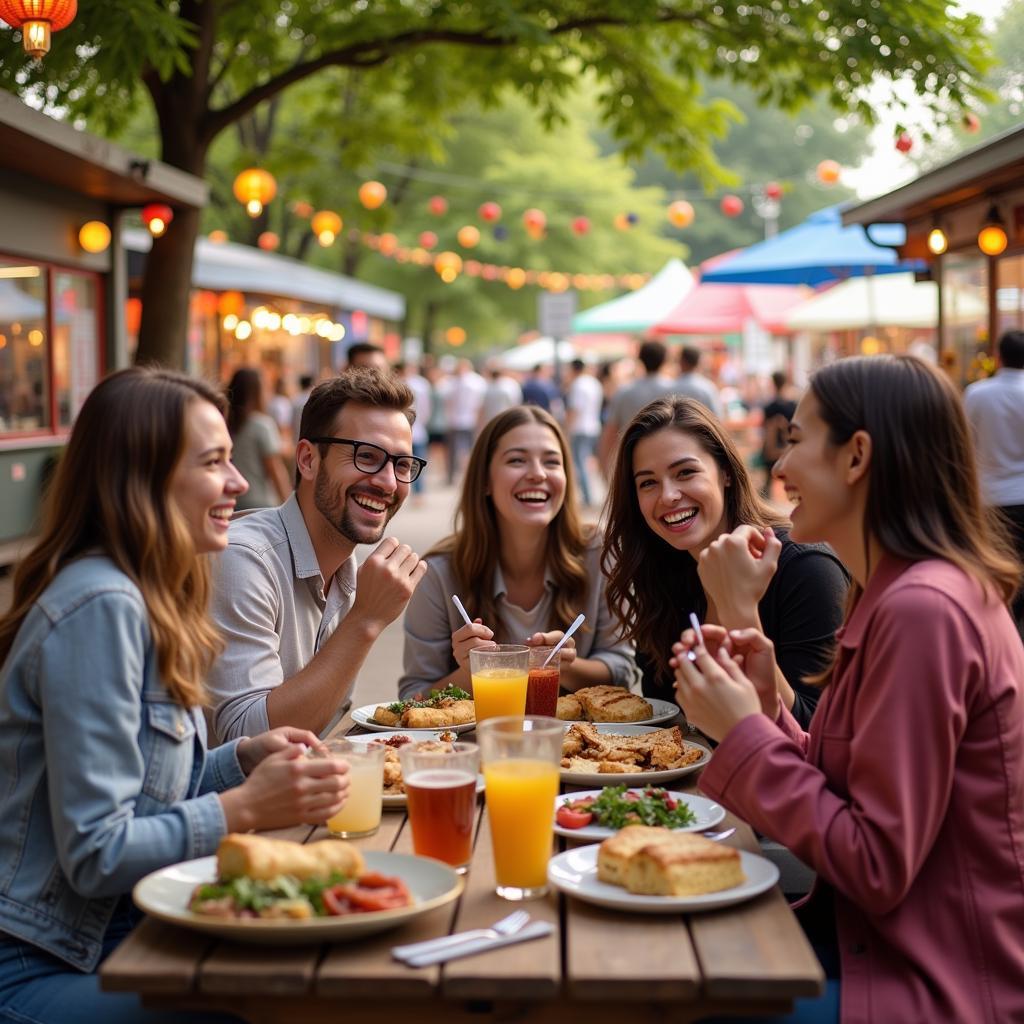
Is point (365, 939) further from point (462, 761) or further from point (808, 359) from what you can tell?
point (808, 359)

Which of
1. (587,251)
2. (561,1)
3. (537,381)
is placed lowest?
(537,381)

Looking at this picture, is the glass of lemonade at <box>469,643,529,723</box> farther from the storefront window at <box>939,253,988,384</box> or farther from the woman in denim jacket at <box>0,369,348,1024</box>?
the storefront window at <box>939,253,988,384</box>

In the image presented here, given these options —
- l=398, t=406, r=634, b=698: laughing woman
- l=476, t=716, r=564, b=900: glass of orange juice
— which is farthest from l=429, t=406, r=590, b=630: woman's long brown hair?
l=476, t=716, r=564, b=900: glass of orange juice

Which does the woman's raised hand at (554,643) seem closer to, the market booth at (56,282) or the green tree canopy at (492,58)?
the green tree canopy at (492,58)

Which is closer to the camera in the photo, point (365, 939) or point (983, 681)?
point (365, 939)

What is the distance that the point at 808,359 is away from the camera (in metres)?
34.9

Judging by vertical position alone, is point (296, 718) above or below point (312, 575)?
below

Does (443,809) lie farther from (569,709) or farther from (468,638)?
(468,638)

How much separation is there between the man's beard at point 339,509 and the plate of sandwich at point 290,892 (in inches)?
62.0

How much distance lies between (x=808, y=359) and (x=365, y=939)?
Answer: 34.0 metres

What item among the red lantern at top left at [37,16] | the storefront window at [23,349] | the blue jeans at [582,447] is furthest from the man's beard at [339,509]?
the blue jeans at [582,447]

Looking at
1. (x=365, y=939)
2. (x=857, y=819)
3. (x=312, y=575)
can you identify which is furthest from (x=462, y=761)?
(x=312, y=575)

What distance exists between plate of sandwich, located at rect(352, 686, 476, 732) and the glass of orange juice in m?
1.21

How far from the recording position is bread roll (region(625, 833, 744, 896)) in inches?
87.9
